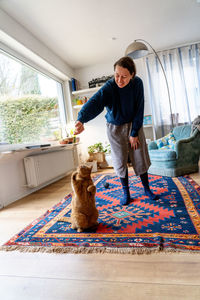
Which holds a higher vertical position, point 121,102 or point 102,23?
point 102,23

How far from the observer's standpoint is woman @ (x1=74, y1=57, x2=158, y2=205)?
1520 millimetres

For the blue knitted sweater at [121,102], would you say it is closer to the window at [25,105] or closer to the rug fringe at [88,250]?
the rug fringe at [88,250]

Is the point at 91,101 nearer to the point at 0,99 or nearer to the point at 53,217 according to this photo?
the point at 53,217

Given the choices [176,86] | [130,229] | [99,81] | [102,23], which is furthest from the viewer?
[99,81]

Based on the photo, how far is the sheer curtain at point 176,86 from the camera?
4.04 m

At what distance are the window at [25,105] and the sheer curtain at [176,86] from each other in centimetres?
215

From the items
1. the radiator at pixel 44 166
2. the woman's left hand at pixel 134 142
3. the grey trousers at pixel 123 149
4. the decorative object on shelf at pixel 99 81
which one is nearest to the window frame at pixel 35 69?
the radiator at pixel 44 166

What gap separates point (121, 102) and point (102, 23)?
1967mm

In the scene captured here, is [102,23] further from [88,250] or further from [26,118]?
[88,250]

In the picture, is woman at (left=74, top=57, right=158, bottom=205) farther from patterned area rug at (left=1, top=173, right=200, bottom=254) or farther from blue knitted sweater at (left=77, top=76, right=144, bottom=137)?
patterned area rug at (left=1, top=173, right=200, bottom=254)

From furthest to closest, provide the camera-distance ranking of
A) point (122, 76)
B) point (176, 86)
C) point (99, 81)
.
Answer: point (99, 81)
point (176, 86)
point (122, 76)

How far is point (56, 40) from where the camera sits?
3.19m

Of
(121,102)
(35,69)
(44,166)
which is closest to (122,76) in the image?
(121,102)

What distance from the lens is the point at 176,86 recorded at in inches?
163
